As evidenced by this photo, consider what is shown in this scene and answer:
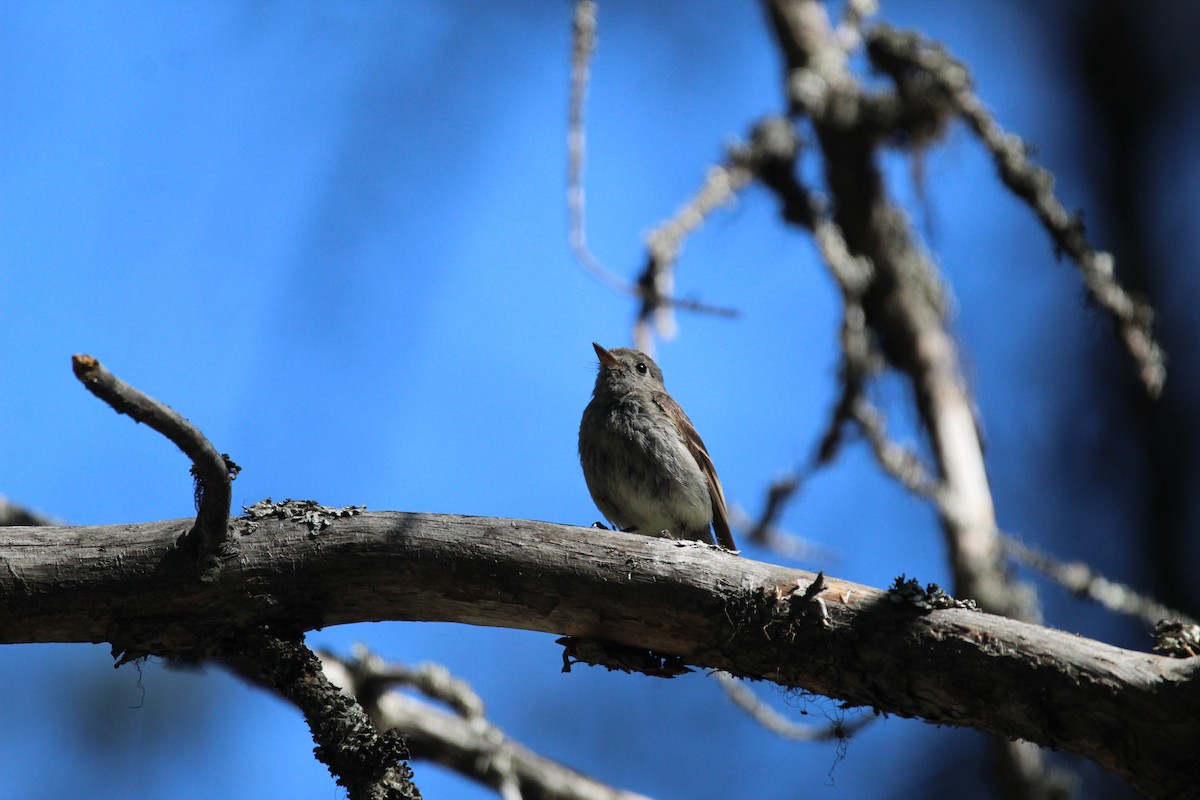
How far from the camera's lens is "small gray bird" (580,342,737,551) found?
18.5ft

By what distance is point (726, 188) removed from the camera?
259 inches

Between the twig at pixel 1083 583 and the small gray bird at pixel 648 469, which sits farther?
the small gray bird at pixel 648 469

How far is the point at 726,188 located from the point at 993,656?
4124 mm

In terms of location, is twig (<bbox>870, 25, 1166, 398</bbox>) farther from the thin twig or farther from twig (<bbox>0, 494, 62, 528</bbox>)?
twig (<bbox>0, 494, 62, 528</bbox>)

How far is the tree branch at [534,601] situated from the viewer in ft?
10.1

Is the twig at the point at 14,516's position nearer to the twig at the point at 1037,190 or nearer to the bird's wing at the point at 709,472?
the bird's wing at the point at 709,472

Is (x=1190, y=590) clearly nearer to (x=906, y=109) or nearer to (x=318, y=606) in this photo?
(x=906, y=109)

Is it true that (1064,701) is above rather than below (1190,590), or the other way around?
below

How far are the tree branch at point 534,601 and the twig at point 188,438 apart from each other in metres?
0.16

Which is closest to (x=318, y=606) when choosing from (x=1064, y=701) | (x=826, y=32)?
(x=1064, y=701)

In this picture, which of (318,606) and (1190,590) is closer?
(318,606)

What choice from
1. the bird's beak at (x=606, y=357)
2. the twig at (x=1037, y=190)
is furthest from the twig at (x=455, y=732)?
the twig at (x=1037, y=190)

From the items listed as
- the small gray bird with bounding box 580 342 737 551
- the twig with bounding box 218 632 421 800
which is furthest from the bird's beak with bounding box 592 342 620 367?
the twig with bounding box 218 632 421 800

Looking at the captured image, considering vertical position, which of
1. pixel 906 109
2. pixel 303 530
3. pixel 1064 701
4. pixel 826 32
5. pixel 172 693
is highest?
pixel 826 32
